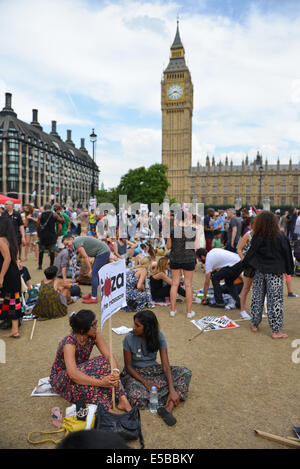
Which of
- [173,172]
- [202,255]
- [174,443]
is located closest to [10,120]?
[173,172]

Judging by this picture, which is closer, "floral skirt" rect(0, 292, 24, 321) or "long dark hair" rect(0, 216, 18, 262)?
"long dark hair" rect(0, 216, 18, 262)

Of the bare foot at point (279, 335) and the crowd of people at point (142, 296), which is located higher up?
the crowd of people at point (142, 296)

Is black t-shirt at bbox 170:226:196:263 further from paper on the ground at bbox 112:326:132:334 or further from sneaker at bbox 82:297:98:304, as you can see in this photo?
sneaker at bbox 82:297:98:304

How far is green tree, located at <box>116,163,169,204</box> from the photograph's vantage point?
60291mm

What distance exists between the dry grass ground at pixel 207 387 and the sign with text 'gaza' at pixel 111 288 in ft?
3.43

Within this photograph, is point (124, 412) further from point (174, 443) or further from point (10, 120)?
point (10, 120)

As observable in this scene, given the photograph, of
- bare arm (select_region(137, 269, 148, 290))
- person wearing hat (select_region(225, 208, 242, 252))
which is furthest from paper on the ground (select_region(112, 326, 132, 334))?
person wearing hat (select_region(225, 208, 242, 252))

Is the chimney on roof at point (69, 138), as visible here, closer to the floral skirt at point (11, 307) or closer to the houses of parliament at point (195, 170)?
the houses of parliament at point (195, 170)

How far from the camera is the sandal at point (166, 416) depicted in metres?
2.92

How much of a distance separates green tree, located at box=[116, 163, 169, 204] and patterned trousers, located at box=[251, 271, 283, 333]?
55164 millimetres

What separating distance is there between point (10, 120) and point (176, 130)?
155 ft

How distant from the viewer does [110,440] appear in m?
1.15

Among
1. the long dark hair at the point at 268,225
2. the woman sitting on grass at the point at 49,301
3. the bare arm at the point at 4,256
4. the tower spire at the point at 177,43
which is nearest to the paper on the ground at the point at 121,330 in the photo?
the woman sitting on grass at the point at 49,301

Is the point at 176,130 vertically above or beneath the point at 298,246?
above
